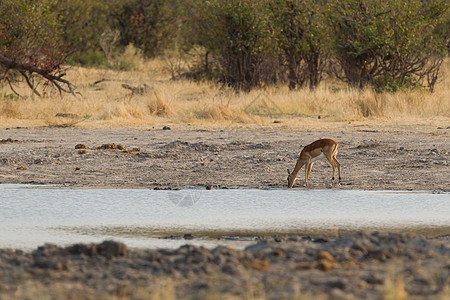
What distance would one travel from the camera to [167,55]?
3559 cm

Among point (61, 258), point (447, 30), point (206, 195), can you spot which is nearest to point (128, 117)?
point (206, 195)

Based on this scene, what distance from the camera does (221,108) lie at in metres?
17.1

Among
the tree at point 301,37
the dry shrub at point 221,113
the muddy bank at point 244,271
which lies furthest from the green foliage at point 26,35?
the muddy bank at point 244,271

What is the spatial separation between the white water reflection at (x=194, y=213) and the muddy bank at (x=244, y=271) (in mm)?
910

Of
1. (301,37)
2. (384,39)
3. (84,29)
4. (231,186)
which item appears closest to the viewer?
(231,186)

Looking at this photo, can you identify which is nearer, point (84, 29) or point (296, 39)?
point (296, 39)

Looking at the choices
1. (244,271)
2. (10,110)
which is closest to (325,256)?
(244,271)

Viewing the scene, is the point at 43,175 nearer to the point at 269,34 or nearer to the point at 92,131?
the point at 92,131

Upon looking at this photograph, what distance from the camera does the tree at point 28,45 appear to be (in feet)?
59.2

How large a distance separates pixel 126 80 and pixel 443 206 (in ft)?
64.2

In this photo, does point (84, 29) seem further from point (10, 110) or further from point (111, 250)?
point (111, 250)

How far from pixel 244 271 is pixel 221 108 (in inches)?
509

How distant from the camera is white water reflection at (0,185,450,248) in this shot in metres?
6.17

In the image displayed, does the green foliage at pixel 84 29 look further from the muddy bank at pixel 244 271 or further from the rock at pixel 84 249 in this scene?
the muddy bank at pixel 244 271
